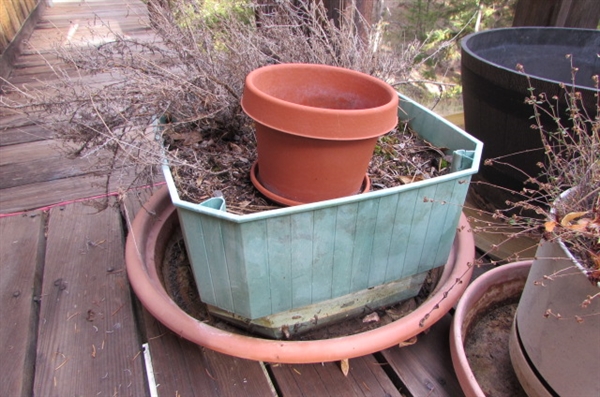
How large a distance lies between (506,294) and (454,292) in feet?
0.63

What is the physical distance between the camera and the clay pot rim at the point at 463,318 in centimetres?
69

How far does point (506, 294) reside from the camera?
94cm

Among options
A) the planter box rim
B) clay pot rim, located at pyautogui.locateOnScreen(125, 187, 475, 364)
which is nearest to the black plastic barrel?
the planter box rim

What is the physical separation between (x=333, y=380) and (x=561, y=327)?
41 centimetres

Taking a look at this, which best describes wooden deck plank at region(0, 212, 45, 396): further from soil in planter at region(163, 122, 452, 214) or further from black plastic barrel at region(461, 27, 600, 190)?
black plastic barrel at region(461, 27, 600, 190)

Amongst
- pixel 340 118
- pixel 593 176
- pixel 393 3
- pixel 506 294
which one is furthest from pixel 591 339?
pixel 393 3

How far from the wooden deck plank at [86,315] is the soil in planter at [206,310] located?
11cm

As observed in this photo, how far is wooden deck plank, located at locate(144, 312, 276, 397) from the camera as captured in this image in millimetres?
787

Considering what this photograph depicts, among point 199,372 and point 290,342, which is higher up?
point 290,342

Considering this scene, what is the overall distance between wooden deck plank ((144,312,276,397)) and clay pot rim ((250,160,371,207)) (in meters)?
0.34

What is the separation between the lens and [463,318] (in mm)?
819

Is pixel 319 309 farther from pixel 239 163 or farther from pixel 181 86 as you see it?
pixel 181 86

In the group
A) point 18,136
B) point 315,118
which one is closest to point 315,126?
point 315,118

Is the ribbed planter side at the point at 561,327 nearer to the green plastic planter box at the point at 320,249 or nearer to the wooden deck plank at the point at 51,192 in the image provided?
the green plastic planter box at the point at 320,249
